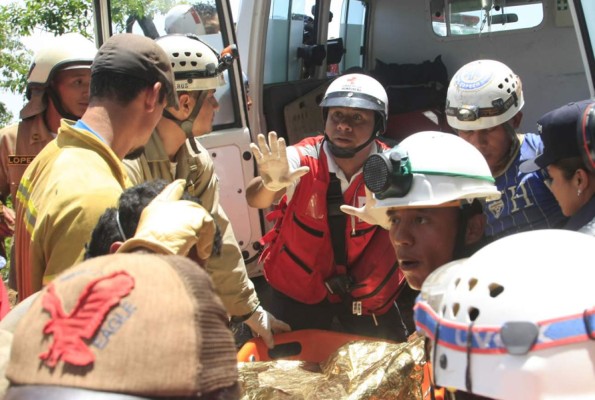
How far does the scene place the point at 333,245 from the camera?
3500mm

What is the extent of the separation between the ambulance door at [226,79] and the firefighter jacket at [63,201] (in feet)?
6.40

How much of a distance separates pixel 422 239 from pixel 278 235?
1.52m

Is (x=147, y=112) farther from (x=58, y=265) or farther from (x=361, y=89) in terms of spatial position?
(x=361, y=89)

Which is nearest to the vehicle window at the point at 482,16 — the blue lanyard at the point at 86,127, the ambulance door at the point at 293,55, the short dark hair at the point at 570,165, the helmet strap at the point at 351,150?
the ambulance door at the point at 293,55

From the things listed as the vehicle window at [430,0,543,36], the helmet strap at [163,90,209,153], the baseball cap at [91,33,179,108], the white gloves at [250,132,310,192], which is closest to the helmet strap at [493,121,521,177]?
the white gloves at [250,132,310,192]

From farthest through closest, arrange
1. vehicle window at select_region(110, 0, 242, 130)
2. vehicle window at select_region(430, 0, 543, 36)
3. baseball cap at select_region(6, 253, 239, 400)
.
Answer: vehicle window at select_region(430, 0, 543, 36), vehicle window at select_region(110, 0, 242, 130), baseball cap at select_region(6, 253, 239, 400)

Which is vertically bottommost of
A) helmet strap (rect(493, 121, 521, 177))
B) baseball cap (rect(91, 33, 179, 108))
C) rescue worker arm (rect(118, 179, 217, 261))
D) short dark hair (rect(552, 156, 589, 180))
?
helmet strap (rect(493, 121, 521, 177))

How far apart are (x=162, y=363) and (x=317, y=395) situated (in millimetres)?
1508

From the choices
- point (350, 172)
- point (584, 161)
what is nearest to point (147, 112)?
point (584, 161)

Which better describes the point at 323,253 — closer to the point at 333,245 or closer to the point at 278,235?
the point at 333,245

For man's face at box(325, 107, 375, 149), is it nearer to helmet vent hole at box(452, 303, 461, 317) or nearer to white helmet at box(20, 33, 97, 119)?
white helmet at box(20, 33, 97, 119)

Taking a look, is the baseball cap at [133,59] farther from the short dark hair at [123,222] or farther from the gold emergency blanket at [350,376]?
the gold emergency blanket at [350,376]

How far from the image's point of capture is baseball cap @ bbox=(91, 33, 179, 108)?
2107 millimetres

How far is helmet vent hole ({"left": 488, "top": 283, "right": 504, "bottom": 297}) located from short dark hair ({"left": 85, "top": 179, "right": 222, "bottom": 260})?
61 cm
